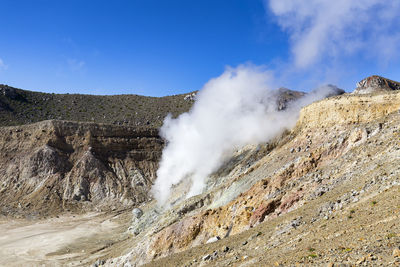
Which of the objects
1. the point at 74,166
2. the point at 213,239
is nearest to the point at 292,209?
the point at 213,239

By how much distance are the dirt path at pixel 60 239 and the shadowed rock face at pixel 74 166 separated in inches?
233

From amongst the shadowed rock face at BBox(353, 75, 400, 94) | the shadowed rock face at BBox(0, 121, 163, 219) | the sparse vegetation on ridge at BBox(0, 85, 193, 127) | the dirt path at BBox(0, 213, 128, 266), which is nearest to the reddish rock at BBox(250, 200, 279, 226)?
the dirt path at BBox(0, 213, 128, 266)

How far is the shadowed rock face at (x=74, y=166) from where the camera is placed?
55.2 meters

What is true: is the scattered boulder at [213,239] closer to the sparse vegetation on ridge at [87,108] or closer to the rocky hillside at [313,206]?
the rocky hillside at [313,206]

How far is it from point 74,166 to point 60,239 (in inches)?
986

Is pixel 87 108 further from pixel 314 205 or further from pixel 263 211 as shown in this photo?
pixel 314 205

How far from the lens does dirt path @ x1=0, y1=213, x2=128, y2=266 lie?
31250 mm

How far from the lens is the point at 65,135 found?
6575 centimetres

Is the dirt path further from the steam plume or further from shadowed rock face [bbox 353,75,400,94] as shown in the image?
shadowed rock face [bbox 353,75,400,94]

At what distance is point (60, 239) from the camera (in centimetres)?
3766

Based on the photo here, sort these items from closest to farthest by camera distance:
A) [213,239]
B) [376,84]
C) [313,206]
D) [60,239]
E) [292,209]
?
[313,206] → [292,209] → [213,239] → [60,239] → [376,84]

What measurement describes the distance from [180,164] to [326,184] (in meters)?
32.4

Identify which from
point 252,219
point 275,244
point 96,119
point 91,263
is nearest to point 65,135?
point 96,119

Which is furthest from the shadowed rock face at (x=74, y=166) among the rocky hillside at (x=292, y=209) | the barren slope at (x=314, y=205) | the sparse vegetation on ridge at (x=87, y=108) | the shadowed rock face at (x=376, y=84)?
the shadowed rock face at (x=376, y=84)
